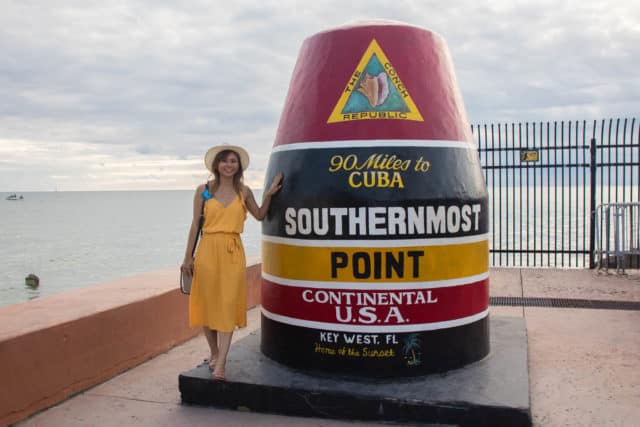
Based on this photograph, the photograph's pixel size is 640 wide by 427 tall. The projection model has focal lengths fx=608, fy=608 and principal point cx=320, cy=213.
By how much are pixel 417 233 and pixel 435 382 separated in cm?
110

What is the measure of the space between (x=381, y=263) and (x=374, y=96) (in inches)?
50.2

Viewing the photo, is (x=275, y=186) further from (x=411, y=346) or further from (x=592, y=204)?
(x=592, y=204)

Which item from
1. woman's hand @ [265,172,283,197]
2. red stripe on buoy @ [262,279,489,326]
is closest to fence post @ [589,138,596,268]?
red stripe on buoy @ [262,279,489,326]

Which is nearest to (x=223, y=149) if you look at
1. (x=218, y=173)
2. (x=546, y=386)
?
(x=218, y=173)

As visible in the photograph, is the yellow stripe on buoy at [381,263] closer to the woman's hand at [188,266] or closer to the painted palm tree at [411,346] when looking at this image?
the painted palm tree at [411,346]

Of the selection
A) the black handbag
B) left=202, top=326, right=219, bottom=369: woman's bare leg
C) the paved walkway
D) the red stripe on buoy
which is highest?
the black handbag

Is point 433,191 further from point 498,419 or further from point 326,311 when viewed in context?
point 498,419

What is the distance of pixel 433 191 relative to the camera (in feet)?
15.0

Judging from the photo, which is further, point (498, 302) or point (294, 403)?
point (498, 302)

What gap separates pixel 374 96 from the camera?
4.64m

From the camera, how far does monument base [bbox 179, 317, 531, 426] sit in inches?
158

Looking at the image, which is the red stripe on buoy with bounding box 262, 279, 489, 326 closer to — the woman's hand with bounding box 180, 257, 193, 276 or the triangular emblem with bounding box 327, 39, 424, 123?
the woman's hand with bounding box 180, 257, 193, 276

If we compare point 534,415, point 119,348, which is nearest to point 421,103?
point 534,415

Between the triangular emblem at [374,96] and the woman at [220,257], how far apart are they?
0.89m
